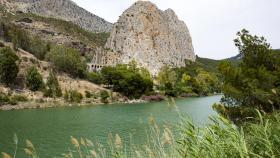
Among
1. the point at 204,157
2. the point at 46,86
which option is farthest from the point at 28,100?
the point at 204,157

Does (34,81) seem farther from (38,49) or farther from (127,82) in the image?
(127,82)

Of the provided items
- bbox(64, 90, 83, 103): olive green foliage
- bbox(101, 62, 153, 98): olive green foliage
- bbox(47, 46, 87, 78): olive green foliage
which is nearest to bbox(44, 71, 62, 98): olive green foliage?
bbox(64, 90, 83, 103): olive green foliage

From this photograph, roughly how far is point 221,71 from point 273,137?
72.4 feet

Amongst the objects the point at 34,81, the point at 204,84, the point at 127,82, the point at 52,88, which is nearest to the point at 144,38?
the point at 204,84

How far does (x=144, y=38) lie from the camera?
17350 cm

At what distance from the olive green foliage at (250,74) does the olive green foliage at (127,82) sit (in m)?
75.6

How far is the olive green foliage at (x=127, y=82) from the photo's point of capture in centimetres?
10231

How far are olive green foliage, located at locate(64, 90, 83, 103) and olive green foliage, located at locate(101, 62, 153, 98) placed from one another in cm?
1579

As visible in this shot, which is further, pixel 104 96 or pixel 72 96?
pixel 104 96

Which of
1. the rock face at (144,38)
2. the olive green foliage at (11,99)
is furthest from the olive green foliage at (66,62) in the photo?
the rock face at (144,38)

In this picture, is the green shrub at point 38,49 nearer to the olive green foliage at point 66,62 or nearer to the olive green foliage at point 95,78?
the olive green foliage at point 66,62

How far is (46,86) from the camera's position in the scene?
89.6 meters

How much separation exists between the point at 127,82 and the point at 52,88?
2167 centimetres

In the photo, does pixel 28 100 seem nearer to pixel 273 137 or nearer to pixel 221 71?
pixel 221 71
